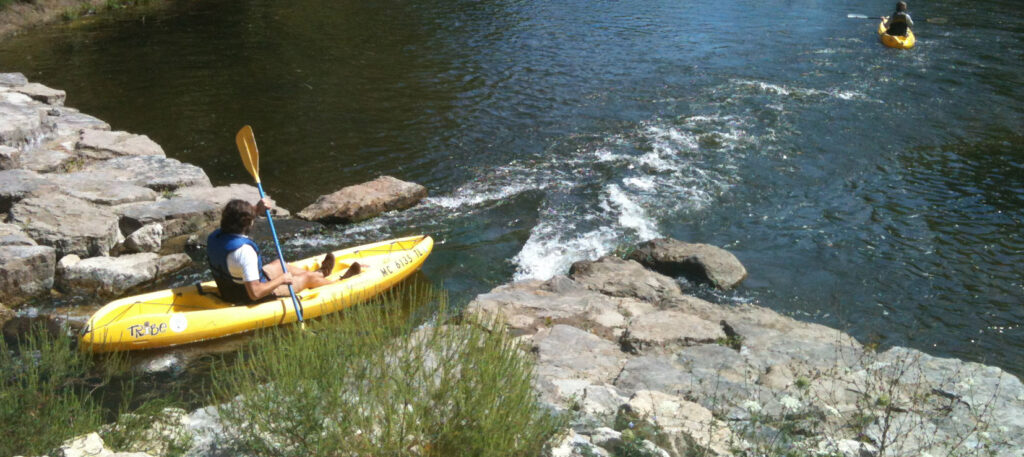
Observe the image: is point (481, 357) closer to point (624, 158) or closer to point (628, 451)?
point (628, 451)

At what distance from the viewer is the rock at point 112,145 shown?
8391mm

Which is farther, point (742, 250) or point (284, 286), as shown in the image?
point (742, 250)

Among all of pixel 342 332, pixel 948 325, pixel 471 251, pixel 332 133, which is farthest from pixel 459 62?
pixel 342 332

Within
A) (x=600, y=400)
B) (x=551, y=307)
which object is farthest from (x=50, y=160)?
(x=600, y=400)

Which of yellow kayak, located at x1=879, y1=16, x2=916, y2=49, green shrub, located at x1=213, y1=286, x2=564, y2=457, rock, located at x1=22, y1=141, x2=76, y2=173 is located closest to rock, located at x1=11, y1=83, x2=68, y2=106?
rock, located at x1=22, y1=141, x2=76, y2=173

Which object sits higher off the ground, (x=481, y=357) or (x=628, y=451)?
(x=481, y=357)

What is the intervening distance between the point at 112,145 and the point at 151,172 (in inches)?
36.5

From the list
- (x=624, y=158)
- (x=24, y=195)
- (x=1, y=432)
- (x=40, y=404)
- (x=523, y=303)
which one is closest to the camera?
(x=1, y=432)

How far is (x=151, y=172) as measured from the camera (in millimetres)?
7988

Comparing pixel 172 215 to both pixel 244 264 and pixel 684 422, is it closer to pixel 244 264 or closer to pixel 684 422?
pixel 244 264

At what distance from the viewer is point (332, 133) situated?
1007 cm

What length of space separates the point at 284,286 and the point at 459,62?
8345 millimetres

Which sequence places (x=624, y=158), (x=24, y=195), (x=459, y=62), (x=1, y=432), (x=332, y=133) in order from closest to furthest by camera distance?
1. (x=1, y=432)
2. (x=24, y=195)
3. (x=624, y=158)
4. (x=332, y=133)
5. (x=459, y=62)

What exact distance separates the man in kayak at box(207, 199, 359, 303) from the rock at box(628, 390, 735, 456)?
9.74 feet
